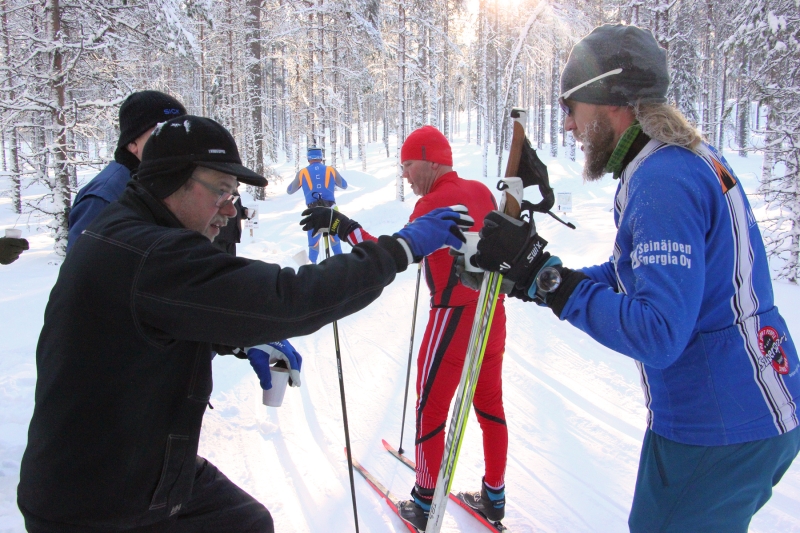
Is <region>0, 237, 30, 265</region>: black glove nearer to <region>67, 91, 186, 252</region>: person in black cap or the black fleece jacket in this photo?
<region>67, 91, 186, 252</region>: person in black cap

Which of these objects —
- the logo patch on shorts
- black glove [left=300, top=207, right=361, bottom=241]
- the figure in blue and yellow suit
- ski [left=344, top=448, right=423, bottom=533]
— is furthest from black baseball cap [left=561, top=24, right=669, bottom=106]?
the figure in blue and yellow suit

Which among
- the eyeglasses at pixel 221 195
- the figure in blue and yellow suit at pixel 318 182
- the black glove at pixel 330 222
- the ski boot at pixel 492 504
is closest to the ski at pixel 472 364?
the ski boot at pixel 492 504

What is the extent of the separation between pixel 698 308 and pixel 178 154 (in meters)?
1.77

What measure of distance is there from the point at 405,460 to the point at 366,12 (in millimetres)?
17685

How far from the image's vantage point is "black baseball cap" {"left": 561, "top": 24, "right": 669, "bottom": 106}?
1710 mm

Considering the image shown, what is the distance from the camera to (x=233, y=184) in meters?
1.83

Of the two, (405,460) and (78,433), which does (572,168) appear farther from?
(78,433)

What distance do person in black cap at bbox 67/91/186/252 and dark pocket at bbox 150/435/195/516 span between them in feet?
5.62

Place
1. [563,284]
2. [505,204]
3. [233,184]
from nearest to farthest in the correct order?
[563,284], [233,184], [505,204]

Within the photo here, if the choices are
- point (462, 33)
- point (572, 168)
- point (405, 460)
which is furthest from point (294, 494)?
point (462, 33)

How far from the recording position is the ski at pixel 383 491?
3.00 meters

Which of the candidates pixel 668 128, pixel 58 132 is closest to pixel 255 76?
pixel 58 132

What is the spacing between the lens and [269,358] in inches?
102

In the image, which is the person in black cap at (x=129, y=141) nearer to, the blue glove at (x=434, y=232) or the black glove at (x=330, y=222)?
the black glove at (x=330, y=222)
